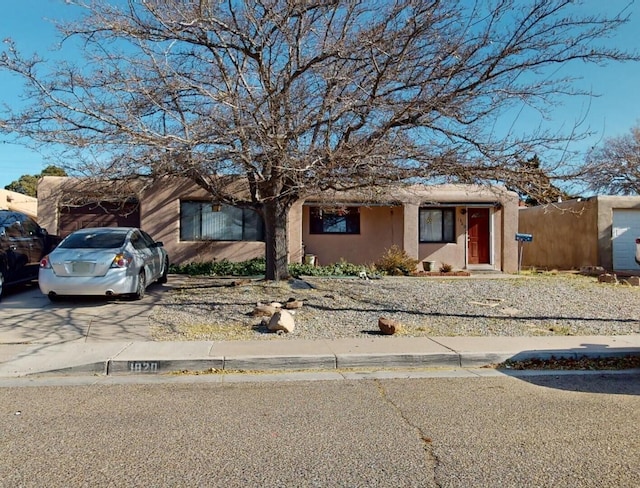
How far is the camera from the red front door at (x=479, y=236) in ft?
65.6

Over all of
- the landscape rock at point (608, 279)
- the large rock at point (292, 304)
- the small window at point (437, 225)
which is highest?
the small window at point (437, 225)

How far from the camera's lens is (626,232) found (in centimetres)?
2053

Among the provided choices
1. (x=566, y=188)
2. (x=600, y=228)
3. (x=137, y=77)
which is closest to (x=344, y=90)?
(x=137, y=77)

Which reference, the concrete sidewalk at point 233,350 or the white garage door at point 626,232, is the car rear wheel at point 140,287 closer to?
the concrete sidewalk at point 233,350

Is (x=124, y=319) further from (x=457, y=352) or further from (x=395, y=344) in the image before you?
(x=457, y=352)

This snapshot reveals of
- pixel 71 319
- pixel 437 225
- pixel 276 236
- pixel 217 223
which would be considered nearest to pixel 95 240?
pixel 71 319

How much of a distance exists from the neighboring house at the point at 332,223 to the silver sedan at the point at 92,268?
5442 millimetres

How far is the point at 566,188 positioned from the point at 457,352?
461 cm

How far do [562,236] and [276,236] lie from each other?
1512cm

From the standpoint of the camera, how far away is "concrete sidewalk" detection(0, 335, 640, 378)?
23.3ft

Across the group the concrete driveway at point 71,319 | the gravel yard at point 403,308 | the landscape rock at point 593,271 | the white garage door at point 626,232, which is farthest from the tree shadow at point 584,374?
the white garage door at point 626,232

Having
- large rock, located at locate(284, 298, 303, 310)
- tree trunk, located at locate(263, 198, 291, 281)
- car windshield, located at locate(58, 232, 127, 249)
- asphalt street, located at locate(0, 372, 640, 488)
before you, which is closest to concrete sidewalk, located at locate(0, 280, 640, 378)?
asphalt street, located at locate(0, 372, 640, 488)

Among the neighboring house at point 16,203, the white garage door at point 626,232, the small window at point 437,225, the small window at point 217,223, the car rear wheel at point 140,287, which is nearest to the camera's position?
the car rear wheel at point 140,287

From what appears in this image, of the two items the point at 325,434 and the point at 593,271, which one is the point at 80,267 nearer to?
the point at 325,434
